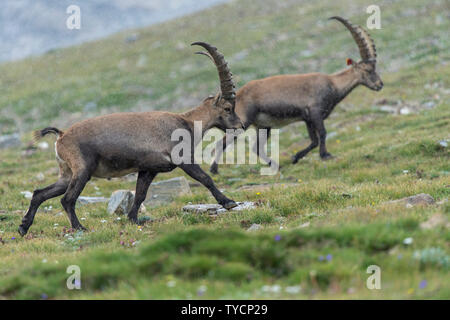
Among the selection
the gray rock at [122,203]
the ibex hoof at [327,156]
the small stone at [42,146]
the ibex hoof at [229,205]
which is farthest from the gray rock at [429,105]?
the small stone at [42,146]

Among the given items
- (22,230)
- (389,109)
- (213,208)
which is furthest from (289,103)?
(22,230)

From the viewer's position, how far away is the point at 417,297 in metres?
4.99

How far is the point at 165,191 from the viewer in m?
12.4

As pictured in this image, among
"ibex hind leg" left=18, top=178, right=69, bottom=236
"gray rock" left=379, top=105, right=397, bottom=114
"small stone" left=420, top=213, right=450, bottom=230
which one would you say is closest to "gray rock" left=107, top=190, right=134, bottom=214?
"ibex hind leg" left=18, top=178, right=69, bottom=236

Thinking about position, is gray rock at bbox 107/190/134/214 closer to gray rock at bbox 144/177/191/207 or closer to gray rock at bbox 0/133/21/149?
gray rock at bbox 144/177/191/207

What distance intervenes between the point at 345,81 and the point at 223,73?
643 centimetres

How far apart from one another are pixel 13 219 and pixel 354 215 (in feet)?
22.7

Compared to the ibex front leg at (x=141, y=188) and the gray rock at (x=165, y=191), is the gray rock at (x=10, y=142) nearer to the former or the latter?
the gray rock at (x=165, y=191)

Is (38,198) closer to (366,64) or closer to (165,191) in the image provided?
(165,191)

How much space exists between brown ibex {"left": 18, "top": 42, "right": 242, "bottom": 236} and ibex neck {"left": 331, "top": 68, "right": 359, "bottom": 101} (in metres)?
6.07

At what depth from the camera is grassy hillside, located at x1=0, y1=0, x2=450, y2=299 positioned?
18.6ft
